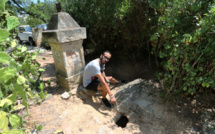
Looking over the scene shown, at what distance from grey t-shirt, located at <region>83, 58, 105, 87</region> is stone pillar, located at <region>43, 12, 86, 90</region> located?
0.27 metres

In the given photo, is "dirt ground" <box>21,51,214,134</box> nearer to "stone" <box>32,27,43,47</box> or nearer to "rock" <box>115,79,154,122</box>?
"rock" <box>115,79,154,122</box>

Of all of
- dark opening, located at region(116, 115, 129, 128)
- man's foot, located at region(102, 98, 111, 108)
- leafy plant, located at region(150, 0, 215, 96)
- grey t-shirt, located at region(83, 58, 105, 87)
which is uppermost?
leafy plant, located at region(150, 0, 215, 96)

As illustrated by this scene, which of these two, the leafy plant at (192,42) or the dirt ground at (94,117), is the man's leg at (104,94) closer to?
the dirt ground at (94,117)

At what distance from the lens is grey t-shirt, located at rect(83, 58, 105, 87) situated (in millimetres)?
2664

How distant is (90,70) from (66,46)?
0.76 meters

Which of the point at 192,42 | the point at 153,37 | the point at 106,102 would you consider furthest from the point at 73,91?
the point at 192,42

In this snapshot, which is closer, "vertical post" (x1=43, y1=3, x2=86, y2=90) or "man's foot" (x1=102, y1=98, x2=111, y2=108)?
"vertical post" (x1=43, y1=3, x2=86, y2=90)

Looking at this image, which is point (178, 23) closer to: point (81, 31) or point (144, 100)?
point (144, 100)

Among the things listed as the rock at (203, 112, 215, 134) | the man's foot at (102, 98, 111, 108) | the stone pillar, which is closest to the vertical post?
the stone pillar

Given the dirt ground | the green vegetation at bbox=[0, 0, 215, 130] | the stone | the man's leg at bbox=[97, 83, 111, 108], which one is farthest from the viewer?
the stone

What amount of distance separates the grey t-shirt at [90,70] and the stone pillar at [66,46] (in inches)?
10.4

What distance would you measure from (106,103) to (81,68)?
109 centimetres

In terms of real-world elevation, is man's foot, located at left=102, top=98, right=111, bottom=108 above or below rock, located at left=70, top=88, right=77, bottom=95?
below

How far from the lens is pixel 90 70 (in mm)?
2865
